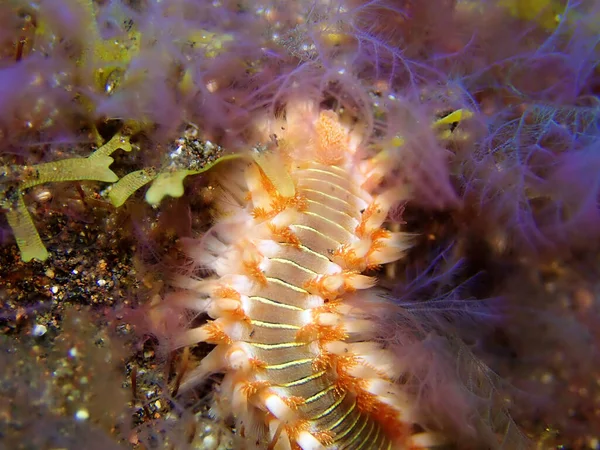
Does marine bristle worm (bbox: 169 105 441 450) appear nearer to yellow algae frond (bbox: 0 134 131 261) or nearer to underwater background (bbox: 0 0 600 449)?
underwater background (bbox: 0 0 600 449)

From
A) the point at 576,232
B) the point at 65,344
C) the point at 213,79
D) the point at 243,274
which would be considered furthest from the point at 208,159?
the point at 576,232

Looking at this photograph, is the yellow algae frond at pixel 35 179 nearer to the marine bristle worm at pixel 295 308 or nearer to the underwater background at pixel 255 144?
the underwater background at pixel 255 144

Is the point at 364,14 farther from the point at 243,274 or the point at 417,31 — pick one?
the point at 243,274

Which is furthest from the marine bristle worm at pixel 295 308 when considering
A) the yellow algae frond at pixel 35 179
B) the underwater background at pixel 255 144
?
the yellow algae frond at pixel 35 179

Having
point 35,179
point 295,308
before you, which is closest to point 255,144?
point 295,308

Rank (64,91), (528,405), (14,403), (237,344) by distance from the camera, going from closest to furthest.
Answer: (14,403) → (64,91) → (237,344) → (528,405)

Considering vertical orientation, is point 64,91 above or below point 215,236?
above

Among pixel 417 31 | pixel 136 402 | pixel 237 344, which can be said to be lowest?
pixel 136 402
